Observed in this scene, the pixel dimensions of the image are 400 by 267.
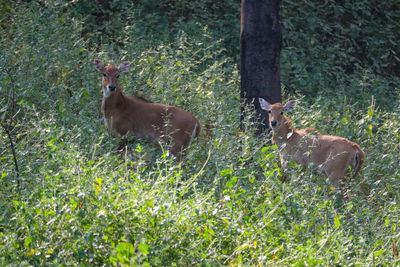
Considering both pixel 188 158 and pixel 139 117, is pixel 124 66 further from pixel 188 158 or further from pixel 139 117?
pixel 188 158

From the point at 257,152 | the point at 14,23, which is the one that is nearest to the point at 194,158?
the point at 257,152

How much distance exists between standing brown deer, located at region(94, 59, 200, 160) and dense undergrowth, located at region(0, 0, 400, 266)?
0.86 ft

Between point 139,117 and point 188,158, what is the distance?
204cm

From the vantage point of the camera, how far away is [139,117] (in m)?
8.93

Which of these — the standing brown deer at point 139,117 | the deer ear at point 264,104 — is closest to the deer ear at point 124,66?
the standing brown deer at point 139,117

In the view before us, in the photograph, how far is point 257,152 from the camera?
22.8 feet

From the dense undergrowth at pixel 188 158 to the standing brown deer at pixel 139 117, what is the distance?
0.26m

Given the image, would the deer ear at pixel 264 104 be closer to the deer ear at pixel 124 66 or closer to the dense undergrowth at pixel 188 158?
the dense undergrowth at pixel 188 158

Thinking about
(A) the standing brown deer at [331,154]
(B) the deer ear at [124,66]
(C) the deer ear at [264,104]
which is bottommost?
(A) the standing brown deer at [331,154]

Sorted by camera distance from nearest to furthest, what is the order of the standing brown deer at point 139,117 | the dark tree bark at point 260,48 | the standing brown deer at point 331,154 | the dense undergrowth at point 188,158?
1. the dense undergrowth at point 188,158
2. the standing brown deer at point 331,154
3. the standing brown deer at point 139,117
4. the dark tree bark at point 260,48

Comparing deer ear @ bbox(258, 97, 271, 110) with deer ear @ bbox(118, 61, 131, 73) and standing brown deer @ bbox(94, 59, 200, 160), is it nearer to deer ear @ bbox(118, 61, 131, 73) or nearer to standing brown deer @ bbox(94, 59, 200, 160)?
standing brown deer @ bbox(94, 59, 200, 160)

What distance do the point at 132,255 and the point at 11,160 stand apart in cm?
273

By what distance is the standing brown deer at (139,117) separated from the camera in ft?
28.5

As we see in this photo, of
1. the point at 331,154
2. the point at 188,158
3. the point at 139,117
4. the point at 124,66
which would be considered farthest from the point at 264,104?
the point at 188,158
